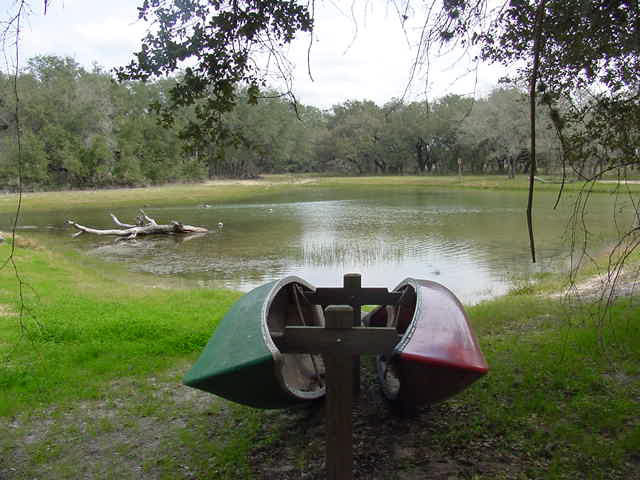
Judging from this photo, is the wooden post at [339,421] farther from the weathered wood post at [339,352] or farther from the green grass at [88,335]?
the green grass at [88,335]

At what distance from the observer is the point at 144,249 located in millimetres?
18172

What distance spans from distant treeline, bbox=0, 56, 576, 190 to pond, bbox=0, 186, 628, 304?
9867 millimetres

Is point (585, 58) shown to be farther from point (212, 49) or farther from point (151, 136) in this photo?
point (151, 136)

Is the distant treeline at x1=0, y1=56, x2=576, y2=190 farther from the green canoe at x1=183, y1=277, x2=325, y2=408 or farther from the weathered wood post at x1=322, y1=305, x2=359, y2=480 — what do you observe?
the weathered wood post at x1=322, y1=305, x2=359, y2=480

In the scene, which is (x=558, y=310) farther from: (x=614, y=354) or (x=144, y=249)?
(x=144, y=249)

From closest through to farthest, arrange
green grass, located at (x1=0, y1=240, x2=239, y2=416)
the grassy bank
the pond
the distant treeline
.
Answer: the grassy bank
green grass, located at (x1=0, y1=240, x2=239, y2=416)
the pond
the distant treeline

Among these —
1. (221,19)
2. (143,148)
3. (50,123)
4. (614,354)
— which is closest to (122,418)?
(221,19)

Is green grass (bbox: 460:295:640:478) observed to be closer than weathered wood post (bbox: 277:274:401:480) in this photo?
No

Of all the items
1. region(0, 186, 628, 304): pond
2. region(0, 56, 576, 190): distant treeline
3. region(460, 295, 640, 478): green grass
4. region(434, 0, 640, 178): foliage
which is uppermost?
region(0, 56, 576, 190): distant treeline

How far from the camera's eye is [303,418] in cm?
442

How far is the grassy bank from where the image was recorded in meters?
3.56

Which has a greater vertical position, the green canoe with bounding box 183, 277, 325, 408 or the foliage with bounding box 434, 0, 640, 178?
the foliage with bounding box 434, 0, 640, 178

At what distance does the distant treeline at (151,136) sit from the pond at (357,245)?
9.87m

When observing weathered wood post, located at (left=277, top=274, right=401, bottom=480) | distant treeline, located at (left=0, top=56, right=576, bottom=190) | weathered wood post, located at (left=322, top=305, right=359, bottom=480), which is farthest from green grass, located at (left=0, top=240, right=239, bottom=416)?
distant treeline, located at (left=0, top=56, right=576, bottom=190)
